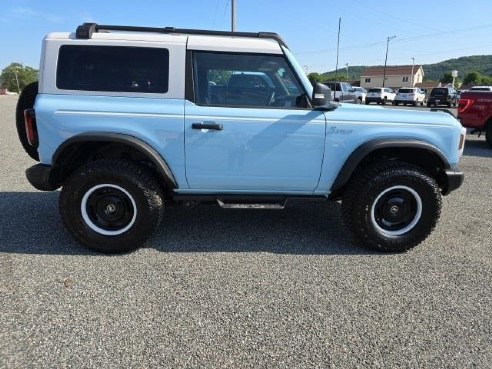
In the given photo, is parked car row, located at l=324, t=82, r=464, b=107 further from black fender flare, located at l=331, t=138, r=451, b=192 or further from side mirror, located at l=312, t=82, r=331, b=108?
side mirror, located at l=312, t=82, r=331, b=108

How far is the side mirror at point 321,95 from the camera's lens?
3.46 meters

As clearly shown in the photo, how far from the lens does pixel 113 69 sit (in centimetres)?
347

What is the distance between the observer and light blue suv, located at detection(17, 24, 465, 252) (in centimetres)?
343

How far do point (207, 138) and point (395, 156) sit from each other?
6.17ft

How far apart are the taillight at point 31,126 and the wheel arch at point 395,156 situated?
2709mm

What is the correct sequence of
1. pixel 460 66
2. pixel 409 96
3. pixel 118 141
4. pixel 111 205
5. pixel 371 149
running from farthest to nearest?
pixel 460 66 < pixel 409 96 < pixel 111 205 < pixel 371 149 < pixel 118 141

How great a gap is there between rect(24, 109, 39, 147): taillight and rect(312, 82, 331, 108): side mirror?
2.42 metres

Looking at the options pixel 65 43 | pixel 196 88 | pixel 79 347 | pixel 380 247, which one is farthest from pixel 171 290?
pixel 65 43

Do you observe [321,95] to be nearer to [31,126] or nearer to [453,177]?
[453,177]

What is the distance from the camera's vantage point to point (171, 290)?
3.05 m

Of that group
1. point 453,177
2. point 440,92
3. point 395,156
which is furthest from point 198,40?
point 440,92

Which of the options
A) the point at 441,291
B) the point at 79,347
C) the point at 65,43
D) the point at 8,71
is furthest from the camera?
the point at 8,71

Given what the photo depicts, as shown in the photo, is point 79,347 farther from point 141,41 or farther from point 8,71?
point 8,71

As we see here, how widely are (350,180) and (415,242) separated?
873 mm
